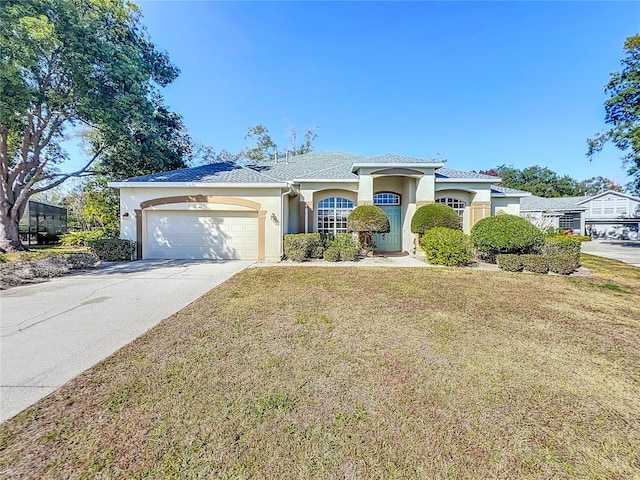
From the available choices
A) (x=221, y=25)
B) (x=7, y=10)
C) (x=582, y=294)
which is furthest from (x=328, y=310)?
(x=7, y=10)

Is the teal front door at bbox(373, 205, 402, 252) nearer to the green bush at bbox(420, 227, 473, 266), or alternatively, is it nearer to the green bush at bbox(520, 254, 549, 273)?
the green bush at bbox(420, 227, 473, 266)

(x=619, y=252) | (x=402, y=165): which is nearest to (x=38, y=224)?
(x=402, y=165)

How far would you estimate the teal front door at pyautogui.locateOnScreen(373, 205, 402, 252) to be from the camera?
51.0 feet

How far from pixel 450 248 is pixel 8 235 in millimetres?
22152

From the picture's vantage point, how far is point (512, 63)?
1623 centimetres

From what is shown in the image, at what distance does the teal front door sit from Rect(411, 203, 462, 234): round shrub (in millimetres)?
2344

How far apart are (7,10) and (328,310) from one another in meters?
15.3

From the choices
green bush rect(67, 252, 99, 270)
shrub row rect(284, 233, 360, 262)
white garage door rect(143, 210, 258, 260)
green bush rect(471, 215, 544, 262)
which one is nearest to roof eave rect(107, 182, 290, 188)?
white garage door rect(143, 210, 258, 260)

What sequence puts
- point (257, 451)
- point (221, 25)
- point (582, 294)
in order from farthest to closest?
point (221, 25), point (582, 294), point (257, 451)

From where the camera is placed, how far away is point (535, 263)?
32.4 feet

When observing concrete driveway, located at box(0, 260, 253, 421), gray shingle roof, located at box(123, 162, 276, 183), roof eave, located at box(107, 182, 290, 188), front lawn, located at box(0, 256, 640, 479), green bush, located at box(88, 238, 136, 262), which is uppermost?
gray shingle roof, located at box(123, 162, 276, 183)

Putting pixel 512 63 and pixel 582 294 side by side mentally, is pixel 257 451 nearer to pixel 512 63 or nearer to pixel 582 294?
pixel 582 294

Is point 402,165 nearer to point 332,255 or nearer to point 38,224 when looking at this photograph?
point 332,255

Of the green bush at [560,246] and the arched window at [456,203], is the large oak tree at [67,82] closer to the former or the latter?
the arched window at [456,203]
